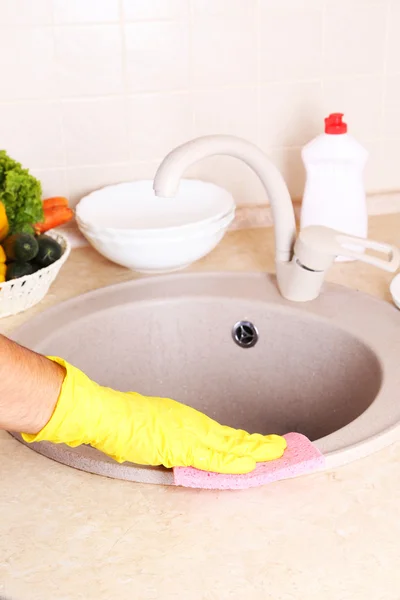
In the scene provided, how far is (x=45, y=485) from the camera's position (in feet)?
2.78

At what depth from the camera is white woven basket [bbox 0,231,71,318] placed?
3.86ft

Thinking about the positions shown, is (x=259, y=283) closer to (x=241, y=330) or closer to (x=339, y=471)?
(x=241, y=330)

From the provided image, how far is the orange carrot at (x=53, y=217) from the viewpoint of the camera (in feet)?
4.33

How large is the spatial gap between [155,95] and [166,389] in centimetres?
50

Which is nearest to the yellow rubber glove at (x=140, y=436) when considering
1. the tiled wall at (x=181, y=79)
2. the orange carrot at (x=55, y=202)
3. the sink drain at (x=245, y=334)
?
the sink drain at (x=245, y=334)

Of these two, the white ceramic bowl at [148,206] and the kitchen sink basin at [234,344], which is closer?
the kitchen sink basin at [234,344]

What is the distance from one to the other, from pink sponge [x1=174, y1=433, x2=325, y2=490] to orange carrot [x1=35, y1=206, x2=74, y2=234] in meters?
0.59

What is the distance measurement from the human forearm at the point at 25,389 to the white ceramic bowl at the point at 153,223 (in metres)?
0.44

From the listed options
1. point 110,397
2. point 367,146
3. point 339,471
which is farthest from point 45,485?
point 367,146

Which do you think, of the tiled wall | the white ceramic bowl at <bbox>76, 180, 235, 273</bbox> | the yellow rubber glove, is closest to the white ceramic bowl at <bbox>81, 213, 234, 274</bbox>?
the white ceramic bowl at <bbox>76, 180, 235, 273</bbox>

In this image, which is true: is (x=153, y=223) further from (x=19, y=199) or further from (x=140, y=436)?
(x=140, y=436)

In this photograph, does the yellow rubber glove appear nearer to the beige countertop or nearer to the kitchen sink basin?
the beige countertop

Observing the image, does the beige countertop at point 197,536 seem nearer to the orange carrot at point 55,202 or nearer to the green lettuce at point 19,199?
the green lettuce at point 19,199

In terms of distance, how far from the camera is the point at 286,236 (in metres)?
1.22
